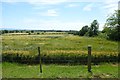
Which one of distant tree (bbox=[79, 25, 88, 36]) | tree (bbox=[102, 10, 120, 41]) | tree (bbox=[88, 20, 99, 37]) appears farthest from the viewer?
distant tree (bbox=[79, 25, 88, 36])

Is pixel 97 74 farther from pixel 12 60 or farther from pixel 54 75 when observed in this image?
pixel 12 60

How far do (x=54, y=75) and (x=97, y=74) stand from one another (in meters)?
1.97

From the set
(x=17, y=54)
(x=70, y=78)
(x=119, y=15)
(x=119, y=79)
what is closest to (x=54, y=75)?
(x=70, y=78)

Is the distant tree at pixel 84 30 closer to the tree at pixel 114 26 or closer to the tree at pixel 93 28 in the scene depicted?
the tree at pixel 93 28

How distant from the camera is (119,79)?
11406mm

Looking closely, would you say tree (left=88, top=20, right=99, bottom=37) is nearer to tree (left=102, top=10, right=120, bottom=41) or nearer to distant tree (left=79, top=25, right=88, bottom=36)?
distant tree (left=79, top=25, right=88, bottom=36)

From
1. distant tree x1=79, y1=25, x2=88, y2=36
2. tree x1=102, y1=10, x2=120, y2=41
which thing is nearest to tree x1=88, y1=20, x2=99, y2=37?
distant tree x1=79, y1=25, x2=88, y2=36

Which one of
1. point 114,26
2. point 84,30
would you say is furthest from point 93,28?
point 114,26

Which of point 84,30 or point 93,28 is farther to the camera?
point 84,30

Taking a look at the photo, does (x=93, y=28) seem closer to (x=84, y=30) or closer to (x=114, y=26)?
(x=84, y=30)

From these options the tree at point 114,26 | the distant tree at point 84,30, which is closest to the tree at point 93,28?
the distant tree at point 84,30

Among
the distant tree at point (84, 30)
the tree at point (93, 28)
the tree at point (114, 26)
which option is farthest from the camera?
the distant tree at point (84, 30)

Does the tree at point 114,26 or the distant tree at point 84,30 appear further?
the distant tree at point 84,30

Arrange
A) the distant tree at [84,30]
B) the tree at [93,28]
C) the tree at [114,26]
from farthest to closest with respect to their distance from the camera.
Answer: the distant tree at [84,30] < the tree at [93,28] < the tree at [114,26]
